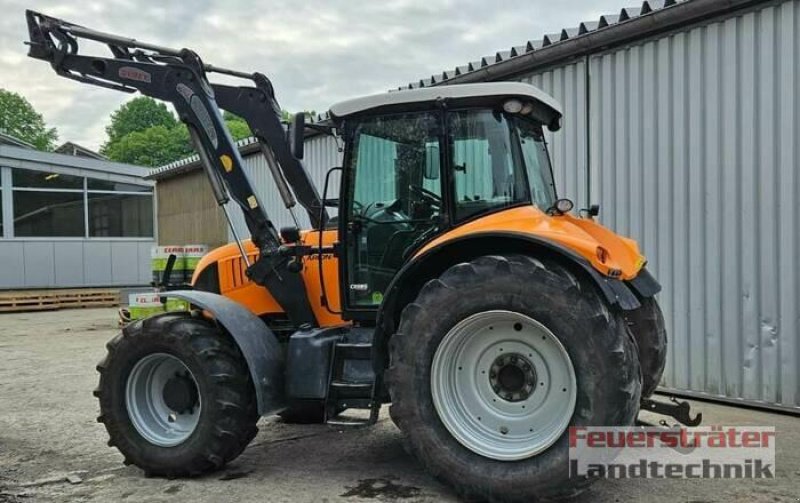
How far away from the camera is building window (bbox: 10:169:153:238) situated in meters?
21.7

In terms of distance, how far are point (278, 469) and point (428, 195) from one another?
Answer: 2.24 meters

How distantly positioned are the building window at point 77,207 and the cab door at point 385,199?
20211 mm

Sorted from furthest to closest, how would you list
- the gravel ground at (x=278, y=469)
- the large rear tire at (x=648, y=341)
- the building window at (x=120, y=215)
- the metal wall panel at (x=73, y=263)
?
the building window at (x=120, y=215) < the metal wall panel at (x=73, y=263) < the large rear tire at (x=648, y=341) < the gravel ground at (x=278, y=469)

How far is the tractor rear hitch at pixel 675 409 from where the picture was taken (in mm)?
4582

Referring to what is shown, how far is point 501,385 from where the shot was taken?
4.24m

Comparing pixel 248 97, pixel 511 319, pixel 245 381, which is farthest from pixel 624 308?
pixel 248 97

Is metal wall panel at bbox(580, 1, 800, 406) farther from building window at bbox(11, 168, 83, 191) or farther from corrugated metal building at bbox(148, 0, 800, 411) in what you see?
building window at bbox(11, 168, 83, 191)

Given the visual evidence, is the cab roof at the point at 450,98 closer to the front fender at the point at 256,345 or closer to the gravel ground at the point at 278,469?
the front fender at the point at 256,345

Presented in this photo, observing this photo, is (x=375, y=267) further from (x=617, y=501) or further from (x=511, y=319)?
(x=617, y=501)

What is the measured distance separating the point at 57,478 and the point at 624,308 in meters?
4.06

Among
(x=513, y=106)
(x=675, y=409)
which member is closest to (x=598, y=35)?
(x=513, y=106)

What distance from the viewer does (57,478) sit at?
4922mm

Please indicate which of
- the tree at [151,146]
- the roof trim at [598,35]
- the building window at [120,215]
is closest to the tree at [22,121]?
the tree at [151,146]

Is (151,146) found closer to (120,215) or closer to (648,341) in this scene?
(120,215)
